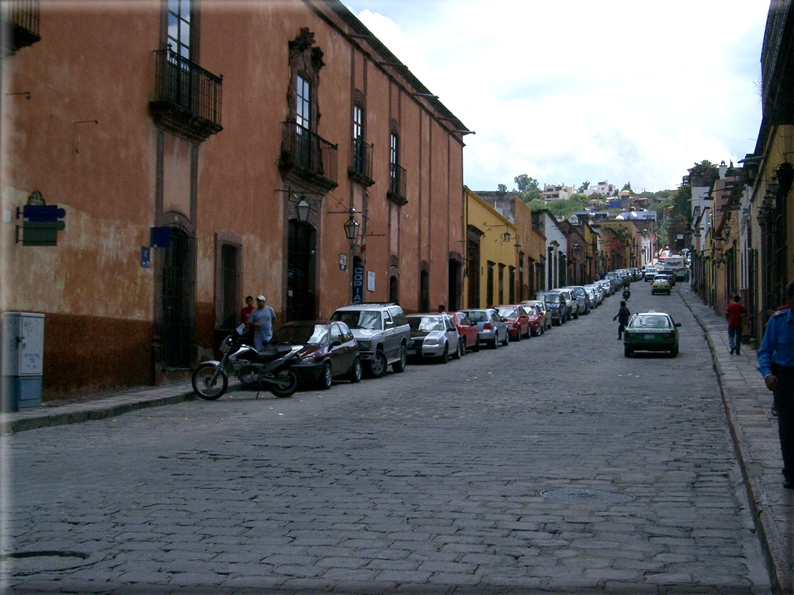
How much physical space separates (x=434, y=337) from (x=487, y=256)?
24.1 meters

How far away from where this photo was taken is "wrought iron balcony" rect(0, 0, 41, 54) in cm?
1352

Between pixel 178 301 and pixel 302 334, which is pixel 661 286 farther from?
pixel 178 301

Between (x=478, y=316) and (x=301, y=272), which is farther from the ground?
(x=301, y=272)

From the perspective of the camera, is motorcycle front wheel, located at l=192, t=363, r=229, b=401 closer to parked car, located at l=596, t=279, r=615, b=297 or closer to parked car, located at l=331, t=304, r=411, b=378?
parked car, located at l=331, t=304, r=411, b=378

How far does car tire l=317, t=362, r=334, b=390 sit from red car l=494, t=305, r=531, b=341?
18.1m

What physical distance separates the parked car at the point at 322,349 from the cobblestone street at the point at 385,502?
2870 millimetres

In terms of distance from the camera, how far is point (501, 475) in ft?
29.7

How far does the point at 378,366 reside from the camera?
2195 cm

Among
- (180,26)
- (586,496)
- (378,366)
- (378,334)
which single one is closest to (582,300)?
(378,334)

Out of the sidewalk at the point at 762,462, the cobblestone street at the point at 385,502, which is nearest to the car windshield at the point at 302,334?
the cobblestone street at the point at 385,502

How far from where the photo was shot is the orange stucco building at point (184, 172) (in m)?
15.1

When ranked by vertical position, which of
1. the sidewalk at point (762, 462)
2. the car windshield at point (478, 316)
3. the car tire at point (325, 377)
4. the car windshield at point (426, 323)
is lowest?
the sidewalk at point (762, 462)

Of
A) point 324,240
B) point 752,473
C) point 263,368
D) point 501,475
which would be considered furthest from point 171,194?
point 752,473

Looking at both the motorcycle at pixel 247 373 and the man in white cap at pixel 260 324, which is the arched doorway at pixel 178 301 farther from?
the motorcycle at pixel 247 373
